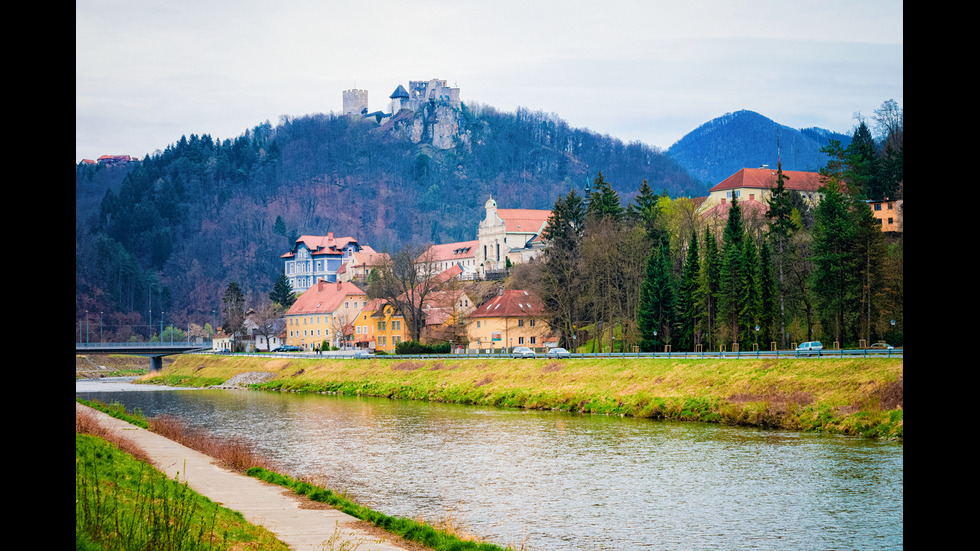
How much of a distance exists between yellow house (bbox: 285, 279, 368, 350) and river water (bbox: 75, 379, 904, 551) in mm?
71714

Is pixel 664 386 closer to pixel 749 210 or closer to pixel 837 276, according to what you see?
pixel 837 276

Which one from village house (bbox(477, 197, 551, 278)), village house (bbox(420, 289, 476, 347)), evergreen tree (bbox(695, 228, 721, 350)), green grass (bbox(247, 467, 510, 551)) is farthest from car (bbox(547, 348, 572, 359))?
village house (bbox(477, 197, 551, 278))

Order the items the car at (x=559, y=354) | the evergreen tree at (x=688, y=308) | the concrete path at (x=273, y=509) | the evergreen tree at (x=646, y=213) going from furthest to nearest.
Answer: the evergreen tree at (x=646, y=213) → the evergreen tree at (x=688, y=308) → the car at (x=559, y=354) → the concrete path at (x=273, y=509)

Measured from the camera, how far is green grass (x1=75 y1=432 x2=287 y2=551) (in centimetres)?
1044

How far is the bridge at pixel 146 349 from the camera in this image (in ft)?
292

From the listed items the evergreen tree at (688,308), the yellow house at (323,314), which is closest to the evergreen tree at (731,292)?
the evergreen tree at (688,308)

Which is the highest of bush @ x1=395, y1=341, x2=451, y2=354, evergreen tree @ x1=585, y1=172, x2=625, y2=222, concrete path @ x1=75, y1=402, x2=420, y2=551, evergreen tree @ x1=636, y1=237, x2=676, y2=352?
evergreen tree @ x1=585, y1=172, x2=625, y2=222

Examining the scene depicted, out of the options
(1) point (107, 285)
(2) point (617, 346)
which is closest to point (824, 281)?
(2) point (617, 346)

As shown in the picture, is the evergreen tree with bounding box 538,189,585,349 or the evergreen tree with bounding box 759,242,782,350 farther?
the evergreen tree with bounding box 538,189,585,349

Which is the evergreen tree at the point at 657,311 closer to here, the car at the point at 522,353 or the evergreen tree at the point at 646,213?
the car at the point at 522,353

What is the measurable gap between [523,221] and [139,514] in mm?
→ 142770

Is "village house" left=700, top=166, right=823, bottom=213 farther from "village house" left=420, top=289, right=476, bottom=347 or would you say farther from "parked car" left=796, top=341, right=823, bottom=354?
"parked car" left=796, top=341, right=823, bottom=354

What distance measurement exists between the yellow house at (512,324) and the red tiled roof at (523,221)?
67000 mm
